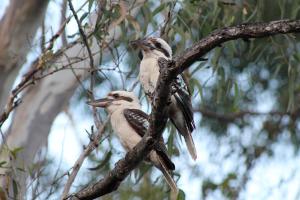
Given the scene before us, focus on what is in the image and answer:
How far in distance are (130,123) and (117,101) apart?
0.22m

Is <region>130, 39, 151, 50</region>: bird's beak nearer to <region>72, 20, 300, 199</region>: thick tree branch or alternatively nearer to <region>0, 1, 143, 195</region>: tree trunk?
<region>0, 1, 143, 195</region>: tree trunk

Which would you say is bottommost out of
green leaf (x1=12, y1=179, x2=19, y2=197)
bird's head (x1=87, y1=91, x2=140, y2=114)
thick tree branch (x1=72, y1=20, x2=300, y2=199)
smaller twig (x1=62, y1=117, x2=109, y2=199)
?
green leaf (x1=12, y1=179, x2=19, y2=197)

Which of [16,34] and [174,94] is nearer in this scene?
[174,94]

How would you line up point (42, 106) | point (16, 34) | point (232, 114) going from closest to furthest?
1. point (16, 34)
2. point (42, 106)
3. point (232, 114)

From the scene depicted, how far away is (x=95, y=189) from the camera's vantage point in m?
3.38

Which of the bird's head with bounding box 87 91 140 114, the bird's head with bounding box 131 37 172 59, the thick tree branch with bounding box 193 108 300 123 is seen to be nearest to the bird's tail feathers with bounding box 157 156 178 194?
the bird's head with bounding box 87 91 140 114

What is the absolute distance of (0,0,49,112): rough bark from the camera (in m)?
4.89

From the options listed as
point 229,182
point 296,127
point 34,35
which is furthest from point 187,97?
point 296,127

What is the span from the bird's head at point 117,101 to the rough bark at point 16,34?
2.51 feet

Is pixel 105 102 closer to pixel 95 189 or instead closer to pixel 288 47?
pixel 95 189

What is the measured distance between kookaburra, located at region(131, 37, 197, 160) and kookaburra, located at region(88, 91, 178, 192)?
159 mm

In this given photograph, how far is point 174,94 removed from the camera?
4.04 m

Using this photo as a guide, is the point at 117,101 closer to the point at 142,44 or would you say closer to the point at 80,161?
the point at 142,44

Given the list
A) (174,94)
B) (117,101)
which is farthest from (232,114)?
(174,94)
